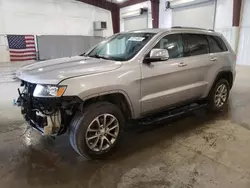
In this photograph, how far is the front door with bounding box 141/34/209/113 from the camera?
2.94m

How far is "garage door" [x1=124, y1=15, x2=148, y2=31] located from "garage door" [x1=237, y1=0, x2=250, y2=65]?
21.8ft

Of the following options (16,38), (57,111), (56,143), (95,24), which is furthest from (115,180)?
(95,24)

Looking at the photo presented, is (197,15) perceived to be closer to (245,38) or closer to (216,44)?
(245,38)

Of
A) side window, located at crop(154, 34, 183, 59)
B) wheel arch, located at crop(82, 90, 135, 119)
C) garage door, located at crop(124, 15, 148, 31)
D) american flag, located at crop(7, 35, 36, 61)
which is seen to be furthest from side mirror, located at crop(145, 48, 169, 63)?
garage door, located at crop(124, 15, 148, 31)

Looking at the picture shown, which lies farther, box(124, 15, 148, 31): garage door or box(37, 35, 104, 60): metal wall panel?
box(124, 15, 148, 31): garage door

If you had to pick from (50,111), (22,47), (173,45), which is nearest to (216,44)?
(173,45)

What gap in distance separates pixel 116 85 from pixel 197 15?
36.3 feet

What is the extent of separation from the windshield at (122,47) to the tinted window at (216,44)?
1329mm

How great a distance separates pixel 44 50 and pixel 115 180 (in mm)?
13708

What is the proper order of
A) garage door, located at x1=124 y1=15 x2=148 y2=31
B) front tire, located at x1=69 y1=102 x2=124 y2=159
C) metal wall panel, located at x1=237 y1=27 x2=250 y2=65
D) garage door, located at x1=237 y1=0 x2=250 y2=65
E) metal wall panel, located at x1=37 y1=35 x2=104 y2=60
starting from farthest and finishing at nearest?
garage door, located at x1=124 y1=15 x2=148 y2=31, metal wall panel, located at x1=37 y1=35 x2=104 y2=60, metal wall panel, located at x1=237 y1=27 x2=250 y2=65, garage door, located at x1=237 y1=0 x2=250 y2=65, front tire, located at x1=69 y1=102 x2=124 y2=159

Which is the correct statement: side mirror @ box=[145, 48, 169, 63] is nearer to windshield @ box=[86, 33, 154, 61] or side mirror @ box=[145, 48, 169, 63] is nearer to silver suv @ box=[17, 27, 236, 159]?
silver suv @ box=[17, 27, 236, 159]

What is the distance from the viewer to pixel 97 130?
102 inches

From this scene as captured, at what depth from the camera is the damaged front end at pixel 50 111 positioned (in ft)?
7.59

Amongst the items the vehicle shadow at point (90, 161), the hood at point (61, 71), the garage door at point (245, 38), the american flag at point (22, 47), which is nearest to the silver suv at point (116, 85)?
the hood at point (61, 71)
